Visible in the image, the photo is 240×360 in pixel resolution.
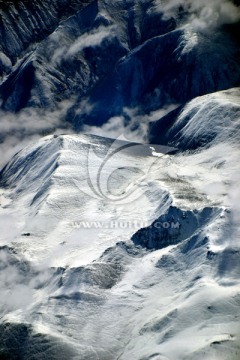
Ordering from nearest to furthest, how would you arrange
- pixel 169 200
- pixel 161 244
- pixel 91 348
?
pixel 91 348, pixel 161 244, pixel 169 200

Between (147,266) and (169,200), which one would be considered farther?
(169,200)

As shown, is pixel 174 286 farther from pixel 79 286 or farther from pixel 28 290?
pixel 28 290

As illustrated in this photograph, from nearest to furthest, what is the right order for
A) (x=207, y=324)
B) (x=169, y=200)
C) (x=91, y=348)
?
1. (x=207, y=324)
2. (x=91, y=348)
3. (x=169, y=200)

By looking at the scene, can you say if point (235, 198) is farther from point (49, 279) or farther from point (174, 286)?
point (49, 279)

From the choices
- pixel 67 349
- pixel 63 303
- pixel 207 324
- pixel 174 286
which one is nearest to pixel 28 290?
pixel 63 303

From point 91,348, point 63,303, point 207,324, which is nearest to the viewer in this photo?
point 207,324

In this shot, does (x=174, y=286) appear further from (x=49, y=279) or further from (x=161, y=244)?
(x=49, y=279)

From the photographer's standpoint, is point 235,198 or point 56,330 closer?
point 56,330

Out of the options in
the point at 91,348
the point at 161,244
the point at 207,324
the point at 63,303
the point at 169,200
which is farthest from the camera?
the point at 169,200

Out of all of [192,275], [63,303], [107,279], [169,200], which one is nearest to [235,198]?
[169,200]
